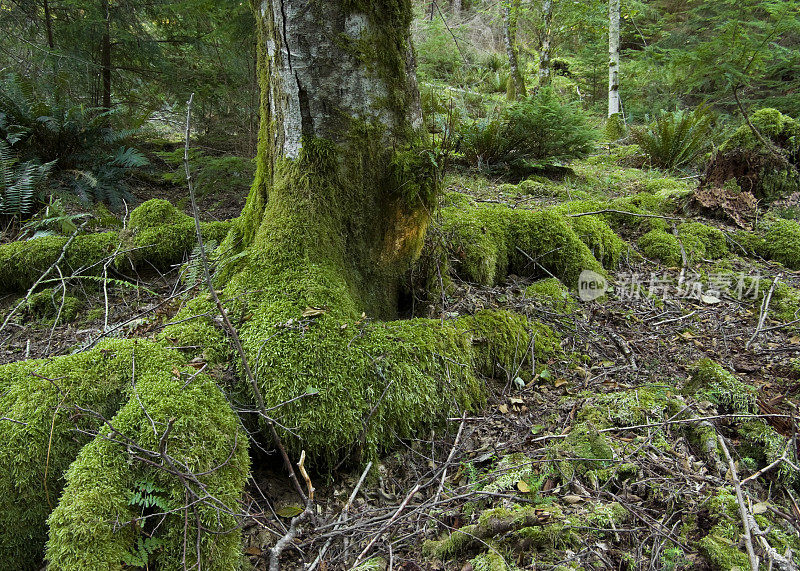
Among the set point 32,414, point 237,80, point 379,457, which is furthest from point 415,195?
→ point 237,80

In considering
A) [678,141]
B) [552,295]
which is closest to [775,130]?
[678,141]

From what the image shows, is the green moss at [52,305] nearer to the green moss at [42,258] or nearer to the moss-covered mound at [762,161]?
the green moss at [42,258]

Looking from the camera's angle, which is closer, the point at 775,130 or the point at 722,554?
the point at 722,554

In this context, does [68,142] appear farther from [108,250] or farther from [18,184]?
[108,250]

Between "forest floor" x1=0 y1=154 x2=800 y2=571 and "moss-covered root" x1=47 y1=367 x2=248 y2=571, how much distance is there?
238 mm

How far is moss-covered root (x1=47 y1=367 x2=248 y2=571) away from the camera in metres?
1.55

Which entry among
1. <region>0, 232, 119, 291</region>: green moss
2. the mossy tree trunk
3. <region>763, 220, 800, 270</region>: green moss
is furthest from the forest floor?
<region>763, 220, 800, 270</region>: green moss

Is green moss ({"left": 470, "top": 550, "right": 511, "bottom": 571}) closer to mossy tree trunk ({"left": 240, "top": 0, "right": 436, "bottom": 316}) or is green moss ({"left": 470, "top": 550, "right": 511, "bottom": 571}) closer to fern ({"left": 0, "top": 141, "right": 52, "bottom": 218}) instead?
mossy tree trunk ({"left": 240, "top": 0, "right": 436, "bottom": 316})

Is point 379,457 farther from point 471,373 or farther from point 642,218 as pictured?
point 642,218

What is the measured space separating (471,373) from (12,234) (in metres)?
5.35

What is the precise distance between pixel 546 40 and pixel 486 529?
11.1 m

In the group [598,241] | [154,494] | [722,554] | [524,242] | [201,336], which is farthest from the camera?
[598,241]

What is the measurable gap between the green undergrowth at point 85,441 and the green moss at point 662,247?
4.57m

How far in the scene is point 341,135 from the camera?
9.22 ft
